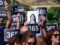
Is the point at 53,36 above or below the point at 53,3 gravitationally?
below

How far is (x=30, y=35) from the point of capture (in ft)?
8.52

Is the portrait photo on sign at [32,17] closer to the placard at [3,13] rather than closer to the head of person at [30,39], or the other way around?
the head of person at [30,39]

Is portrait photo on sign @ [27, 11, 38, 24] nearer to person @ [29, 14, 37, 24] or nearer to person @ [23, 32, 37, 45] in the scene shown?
person @ [29, 14, 37, 24]

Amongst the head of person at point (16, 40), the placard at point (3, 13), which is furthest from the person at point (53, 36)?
the placard at point (3, 13)

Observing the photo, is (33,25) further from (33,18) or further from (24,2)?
(24,2)

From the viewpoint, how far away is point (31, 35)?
8.52 ft

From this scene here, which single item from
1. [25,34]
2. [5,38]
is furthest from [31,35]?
[5,38]

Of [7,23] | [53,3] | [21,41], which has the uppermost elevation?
[53,3]

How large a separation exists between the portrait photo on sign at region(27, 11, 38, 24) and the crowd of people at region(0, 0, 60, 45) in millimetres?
40

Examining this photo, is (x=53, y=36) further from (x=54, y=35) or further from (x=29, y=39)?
(x=29, y=39)

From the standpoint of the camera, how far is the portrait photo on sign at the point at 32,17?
258cm

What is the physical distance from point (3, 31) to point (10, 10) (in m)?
0.21

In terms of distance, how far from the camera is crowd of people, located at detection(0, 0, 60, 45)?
2.59 metres

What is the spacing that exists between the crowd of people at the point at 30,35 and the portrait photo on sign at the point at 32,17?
4 centimetres
